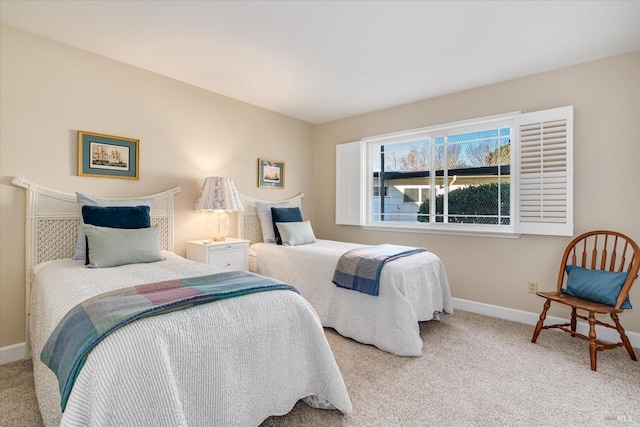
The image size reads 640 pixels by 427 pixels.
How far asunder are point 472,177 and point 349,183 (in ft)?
5.13

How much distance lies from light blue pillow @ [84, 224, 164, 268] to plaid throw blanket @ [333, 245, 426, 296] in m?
1.46

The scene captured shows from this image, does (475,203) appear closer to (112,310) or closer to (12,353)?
(112,310)

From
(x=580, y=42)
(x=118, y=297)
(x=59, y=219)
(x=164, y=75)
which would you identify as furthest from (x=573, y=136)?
(x=59, y=219)

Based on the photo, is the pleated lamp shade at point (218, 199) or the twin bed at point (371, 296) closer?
the twin bed at point (371, 296)

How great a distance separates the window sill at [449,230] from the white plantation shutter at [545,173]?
0.44 ft

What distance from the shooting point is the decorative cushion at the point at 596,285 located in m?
2.28

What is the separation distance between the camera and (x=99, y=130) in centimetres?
271

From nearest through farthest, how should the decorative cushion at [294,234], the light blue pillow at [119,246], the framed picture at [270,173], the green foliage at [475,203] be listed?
the light blue pillow at [119,246] < the green foliage at [475,203] < the decorative cushion at [294,234] < the framed picture at [270,173]

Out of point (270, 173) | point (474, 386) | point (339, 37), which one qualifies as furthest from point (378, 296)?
point (270, 173)

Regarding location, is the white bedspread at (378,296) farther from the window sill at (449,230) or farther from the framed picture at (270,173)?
the framed picture at (270,173)

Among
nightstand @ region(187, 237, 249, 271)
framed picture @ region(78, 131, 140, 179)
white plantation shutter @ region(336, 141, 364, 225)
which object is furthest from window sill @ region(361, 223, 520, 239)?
framed picture @ region(78, 131, 140, 179)

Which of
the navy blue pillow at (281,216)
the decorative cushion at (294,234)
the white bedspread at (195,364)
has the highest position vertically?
the navy blue pillow at (281,216)

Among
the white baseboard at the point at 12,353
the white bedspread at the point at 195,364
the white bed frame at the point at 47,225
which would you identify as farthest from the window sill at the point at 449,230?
the white baseboard at the point at 12,353

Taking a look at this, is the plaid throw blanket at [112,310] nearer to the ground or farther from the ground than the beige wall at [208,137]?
nearer to the ground
